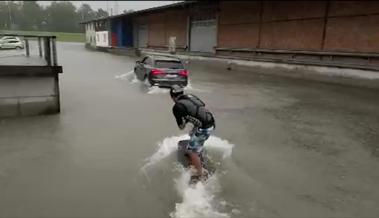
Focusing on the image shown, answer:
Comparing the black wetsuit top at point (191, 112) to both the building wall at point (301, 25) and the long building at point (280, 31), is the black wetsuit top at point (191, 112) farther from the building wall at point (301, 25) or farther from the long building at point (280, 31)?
the building wall at point (301, 25)

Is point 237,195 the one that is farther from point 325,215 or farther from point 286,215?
point 325,215

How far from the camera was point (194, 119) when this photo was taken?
575 centimetres

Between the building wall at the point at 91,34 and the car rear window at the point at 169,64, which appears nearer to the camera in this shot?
the car rear window at the point at 169,64

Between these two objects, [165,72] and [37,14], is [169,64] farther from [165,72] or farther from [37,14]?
[37,14]

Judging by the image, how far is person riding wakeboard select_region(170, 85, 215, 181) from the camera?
5699 millimetres

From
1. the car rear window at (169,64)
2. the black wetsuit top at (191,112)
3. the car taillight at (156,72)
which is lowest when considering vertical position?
the car taillight at (156,72)

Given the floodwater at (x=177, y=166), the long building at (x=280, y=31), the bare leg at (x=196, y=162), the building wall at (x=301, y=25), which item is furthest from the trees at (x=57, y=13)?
the bare leg at (x=196, y=162)

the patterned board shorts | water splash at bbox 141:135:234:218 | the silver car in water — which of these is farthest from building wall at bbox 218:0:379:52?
the patterned board shorts

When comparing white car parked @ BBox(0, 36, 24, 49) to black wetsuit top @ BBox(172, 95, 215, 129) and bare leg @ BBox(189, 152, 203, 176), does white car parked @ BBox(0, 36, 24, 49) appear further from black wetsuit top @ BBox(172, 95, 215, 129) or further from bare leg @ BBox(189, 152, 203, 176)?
bare leg @ BBox(189, 152, 203, 176)

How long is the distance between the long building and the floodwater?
6.94 m

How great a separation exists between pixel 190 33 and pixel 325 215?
A: 32043 mm

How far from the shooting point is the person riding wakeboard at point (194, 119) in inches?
224

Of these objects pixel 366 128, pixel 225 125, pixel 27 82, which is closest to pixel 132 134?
pixel 225 125

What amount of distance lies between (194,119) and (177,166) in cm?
133
